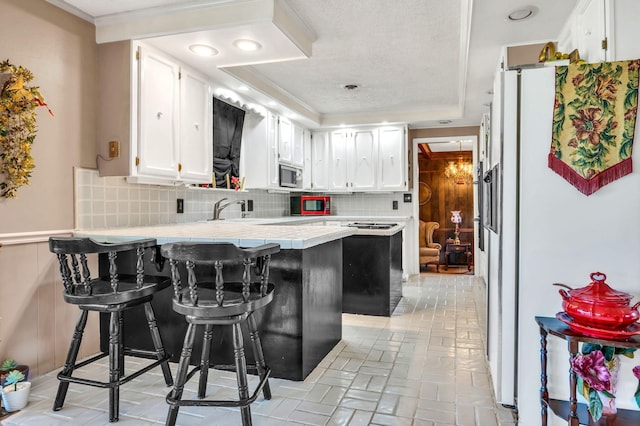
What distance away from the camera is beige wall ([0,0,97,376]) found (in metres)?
2.36

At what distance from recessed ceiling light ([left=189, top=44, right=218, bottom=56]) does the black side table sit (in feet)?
9.06

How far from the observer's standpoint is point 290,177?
5449 mm

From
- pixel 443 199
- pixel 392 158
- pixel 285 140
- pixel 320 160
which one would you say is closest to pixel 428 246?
pixel 443 199

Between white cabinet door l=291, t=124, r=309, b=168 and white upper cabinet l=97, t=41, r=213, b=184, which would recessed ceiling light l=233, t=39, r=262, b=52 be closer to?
white upper cabinet l=97, t=41, r=213, b=184

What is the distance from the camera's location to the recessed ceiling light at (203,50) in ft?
9.76

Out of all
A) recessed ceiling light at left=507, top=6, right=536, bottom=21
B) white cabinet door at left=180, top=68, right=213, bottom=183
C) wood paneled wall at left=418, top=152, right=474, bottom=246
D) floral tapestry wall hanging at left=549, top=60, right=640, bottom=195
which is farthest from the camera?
wood paneled wall at left=418, top=152, right=474, bottom=246

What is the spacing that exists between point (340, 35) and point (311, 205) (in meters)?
3.25

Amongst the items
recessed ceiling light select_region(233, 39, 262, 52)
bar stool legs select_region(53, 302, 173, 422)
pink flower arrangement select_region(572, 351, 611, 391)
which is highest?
recessed ceiling light select_region(233, 39, 262, 52)

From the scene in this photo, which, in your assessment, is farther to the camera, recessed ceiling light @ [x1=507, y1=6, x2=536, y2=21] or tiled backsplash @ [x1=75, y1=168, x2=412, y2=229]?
tiled backsplash @ [x1=75, y1=168, x2=412, y2=229]

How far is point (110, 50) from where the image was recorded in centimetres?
289

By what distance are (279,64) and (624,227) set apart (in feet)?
10.2

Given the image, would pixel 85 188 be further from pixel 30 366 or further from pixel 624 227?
pixel 624 227

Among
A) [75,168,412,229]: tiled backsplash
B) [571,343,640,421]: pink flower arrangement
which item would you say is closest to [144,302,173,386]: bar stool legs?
[75,168,412,229]: tiled backsplash

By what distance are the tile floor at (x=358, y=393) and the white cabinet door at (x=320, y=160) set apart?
3355mm
